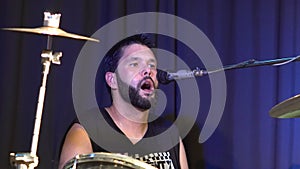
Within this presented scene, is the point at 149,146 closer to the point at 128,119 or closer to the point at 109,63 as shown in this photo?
the point at 128,119

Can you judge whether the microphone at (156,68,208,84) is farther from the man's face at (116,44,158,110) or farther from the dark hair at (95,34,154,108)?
the dark hair at (95,34,154,108)

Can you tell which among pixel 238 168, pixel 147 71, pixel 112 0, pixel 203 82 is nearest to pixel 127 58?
pixel 147 71

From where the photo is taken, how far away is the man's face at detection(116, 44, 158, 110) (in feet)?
5.92

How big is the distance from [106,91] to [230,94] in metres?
0.52

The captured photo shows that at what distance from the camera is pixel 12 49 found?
6.09ft

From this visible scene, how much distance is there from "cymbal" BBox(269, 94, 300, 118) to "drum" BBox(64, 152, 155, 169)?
1.11 ft

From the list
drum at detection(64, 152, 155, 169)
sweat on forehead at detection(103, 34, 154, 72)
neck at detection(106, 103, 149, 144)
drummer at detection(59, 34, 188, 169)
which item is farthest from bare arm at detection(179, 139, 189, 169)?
drum at detection(64, 152, 155, 169)

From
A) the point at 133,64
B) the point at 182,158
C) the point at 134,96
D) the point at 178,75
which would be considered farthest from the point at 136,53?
the point at 182,158

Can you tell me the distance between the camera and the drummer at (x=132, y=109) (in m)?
1.79

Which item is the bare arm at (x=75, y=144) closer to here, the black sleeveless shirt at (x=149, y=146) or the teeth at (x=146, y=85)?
the black sleeveless shirt at (x=149, y=146)

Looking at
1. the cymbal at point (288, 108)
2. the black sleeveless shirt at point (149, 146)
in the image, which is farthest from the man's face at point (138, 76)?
the cymbal at point (288, 108)

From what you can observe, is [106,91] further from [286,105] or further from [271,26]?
[286,105]

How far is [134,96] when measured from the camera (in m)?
1.81

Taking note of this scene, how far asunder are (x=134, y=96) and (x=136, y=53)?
0.52ft
